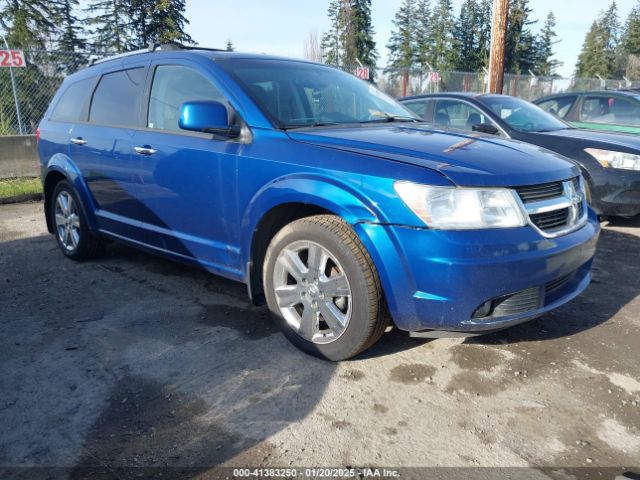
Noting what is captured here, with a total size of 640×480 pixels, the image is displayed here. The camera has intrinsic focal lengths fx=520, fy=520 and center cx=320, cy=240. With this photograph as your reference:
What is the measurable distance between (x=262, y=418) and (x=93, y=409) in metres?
0.84

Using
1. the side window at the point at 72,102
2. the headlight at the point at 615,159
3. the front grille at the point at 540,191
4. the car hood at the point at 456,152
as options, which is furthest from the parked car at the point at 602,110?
the side window at the point at 72,102

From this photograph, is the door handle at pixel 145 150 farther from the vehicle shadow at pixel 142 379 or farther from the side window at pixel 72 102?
the side window at pixel 72 102

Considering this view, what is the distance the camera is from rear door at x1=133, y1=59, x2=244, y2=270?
335cm

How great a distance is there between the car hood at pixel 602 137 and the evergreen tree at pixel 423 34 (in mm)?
61489

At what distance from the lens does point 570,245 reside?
2762mm

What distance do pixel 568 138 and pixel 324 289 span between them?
14.5 feet

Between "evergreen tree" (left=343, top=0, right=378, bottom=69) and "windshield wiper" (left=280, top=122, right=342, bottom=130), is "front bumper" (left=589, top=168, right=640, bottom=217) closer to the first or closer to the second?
"windshield wiper" (left=280, top=122, right=342, bottom=130)

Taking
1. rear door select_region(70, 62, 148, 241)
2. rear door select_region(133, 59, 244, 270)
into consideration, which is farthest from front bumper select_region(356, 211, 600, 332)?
rear door select_region(70, 62, 148, 241)

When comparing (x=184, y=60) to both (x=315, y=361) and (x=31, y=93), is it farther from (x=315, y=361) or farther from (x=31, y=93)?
(x=31, y=93)

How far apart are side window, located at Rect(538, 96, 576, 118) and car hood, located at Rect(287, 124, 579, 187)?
5.59 metres

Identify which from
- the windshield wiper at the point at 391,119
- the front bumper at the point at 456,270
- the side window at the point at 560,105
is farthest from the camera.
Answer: the side window at the point at 560,105

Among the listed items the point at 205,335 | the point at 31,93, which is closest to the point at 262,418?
the point at 205,335

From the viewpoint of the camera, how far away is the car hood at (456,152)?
8.43 feet

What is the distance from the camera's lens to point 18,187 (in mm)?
8789
